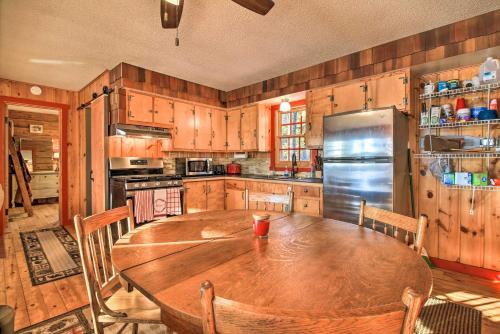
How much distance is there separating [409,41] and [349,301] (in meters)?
3.06

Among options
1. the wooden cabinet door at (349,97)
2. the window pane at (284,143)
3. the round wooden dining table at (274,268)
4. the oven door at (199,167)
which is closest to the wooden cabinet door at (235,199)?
the oven door at (199,167)

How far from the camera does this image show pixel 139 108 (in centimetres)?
363

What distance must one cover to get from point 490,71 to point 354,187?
165 centimetres

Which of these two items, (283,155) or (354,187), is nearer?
(354,187)

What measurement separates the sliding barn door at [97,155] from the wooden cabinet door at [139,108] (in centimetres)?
37

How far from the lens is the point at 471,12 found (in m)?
2.31

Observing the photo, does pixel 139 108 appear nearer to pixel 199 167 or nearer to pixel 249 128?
pixel 199 167

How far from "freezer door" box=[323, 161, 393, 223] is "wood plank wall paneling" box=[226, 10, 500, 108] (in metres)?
1.22

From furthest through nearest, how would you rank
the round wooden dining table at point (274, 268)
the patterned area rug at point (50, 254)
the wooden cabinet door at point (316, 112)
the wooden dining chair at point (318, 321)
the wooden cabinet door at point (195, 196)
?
the wooden cabinet door at point (195, 196) < the wooden cabinet door at point (316, 112) < the patterned area rug at point (50, 254) < the round wooden dining table at point (274, 268) < the wooden dining chair at point (318, 321)

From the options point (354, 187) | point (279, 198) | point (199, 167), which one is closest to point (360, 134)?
point (354, 187)

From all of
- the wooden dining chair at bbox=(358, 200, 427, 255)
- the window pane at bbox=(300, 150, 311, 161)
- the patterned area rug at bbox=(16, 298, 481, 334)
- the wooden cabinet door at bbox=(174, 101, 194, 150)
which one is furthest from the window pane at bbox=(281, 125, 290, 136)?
the patterned area rug at bbox=(16, 298, 481, 334)

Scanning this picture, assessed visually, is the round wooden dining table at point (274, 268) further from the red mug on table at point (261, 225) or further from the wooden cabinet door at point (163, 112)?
the wooden cabinet door at point (163, 112)

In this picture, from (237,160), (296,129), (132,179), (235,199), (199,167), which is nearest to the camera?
(132,179)

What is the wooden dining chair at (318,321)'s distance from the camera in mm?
486
